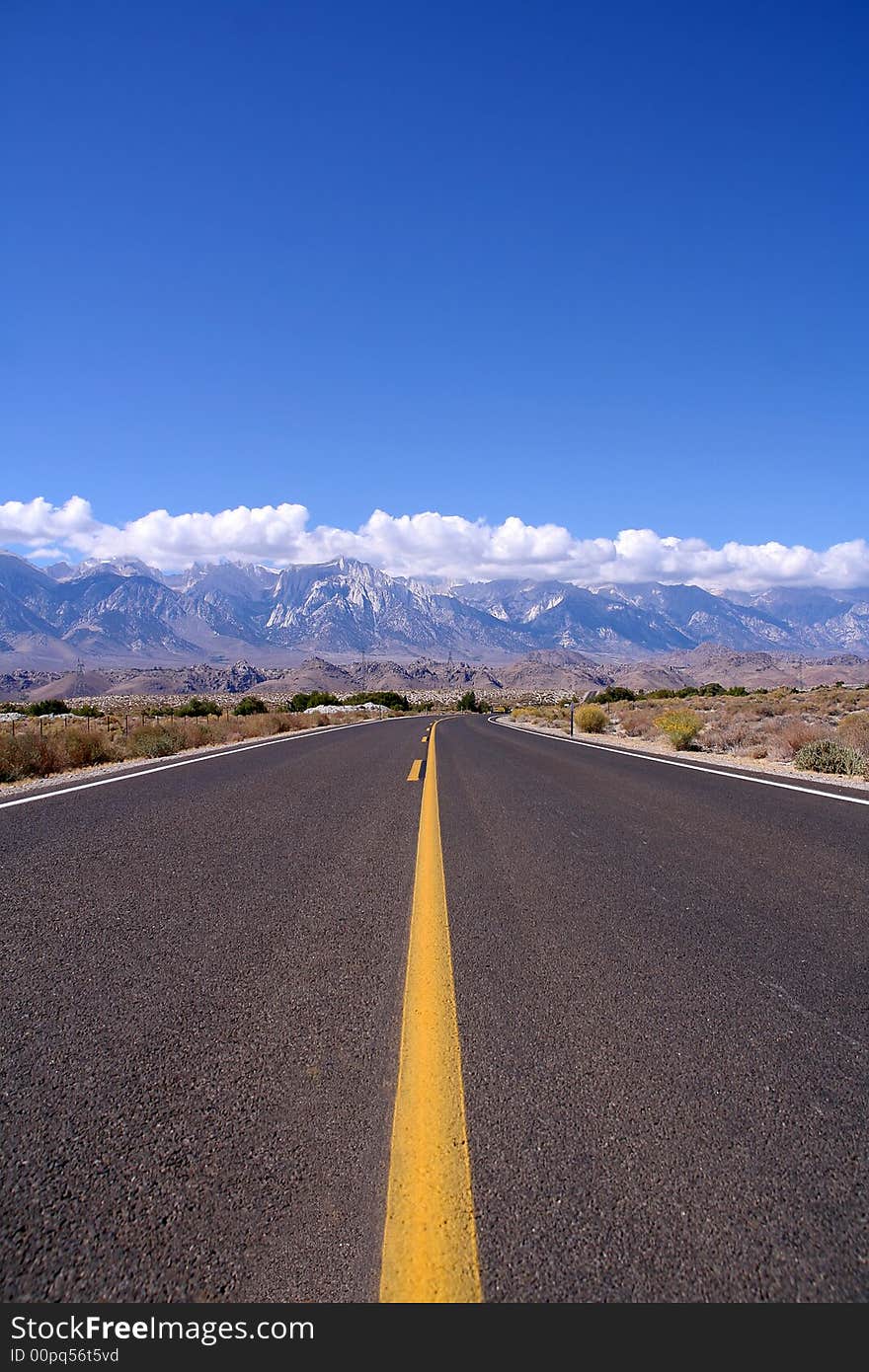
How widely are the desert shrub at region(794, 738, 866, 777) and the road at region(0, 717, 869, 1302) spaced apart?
7.33 meters

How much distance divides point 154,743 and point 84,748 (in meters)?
1.76

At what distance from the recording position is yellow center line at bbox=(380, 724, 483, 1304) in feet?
5.01

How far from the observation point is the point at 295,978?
123 inches

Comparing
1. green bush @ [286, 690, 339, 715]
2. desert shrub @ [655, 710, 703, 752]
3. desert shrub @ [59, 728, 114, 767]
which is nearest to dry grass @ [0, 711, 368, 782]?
desert shrub @ [59, 728, 114, 767]

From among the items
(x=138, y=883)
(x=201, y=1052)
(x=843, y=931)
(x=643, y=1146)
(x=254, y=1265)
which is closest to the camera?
(x=254, y=1265)

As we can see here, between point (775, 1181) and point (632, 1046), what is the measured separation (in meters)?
0.70

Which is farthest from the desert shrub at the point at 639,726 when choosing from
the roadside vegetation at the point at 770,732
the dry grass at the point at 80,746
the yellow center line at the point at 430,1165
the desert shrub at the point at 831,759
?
the yellow center line at the point at 430,1165

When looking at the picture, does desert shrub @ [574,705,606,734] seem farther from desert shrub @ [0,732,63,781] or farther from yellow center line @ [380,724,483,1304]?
yellow center line @ [380,724,483,1304]

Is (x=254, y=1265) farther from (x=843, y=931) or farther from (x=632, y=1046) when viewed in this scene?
(x=843, y=931)

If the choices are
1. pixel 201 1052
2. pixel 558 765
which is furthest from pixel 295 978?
pixel 558 765
